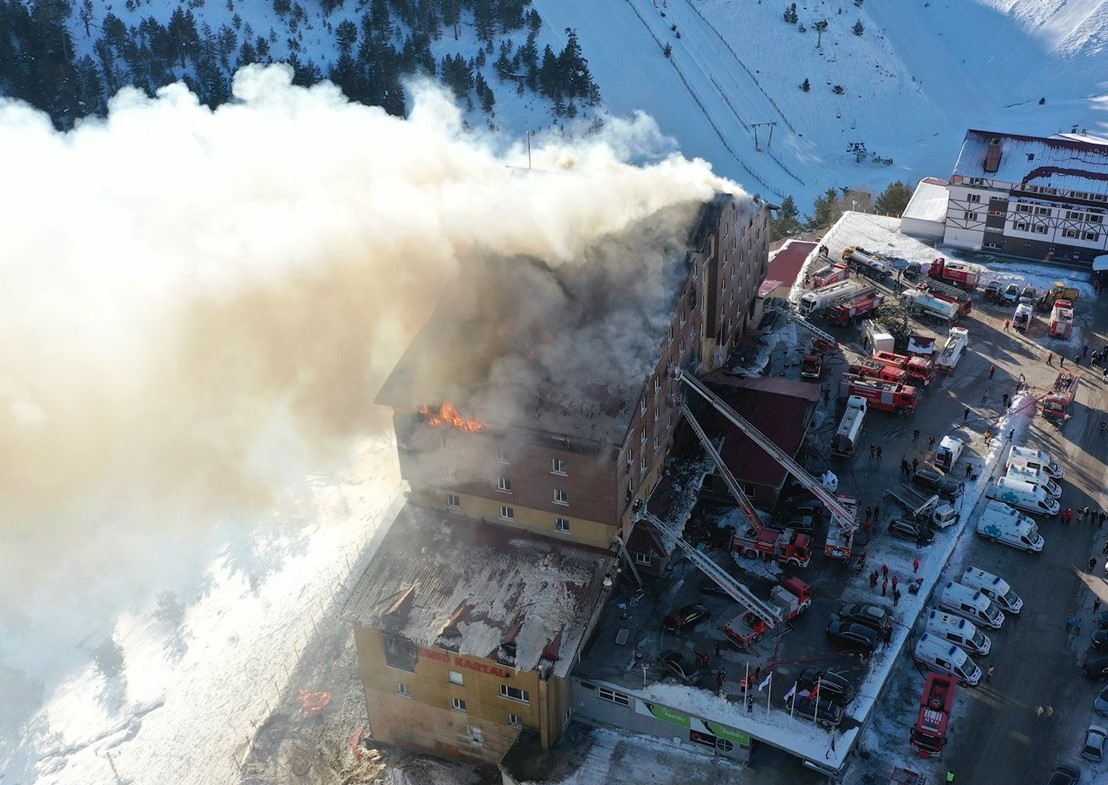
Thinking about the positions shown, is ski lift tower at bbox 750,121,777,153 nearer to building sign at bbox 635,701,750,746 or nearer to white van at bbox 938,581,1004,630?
white van at bbox 938,581,1004,630

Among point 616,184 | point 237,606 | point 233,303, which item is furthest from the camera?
point 237,606

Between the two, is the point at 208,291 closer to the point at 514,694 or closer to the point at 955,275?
the point at 514,694

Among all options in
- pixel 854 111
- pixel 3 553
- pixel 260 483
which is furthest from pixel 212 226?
pixel 854 111

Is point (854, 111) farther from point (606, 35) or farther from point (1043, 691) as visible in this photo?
point (1043, 691)

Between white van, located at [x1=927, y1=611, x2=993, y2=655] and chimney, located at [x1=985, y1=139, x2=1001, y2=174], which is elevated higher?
chimney, located at [x1=985, y1=139, x2=1001, y2=174]

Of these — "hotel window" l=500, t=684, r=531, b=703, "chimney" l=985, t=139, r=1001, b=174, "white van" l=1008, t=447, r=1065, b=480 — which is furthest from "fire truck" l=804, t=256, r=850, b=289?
"hotel window" l=500, t=684, r=531, b=703

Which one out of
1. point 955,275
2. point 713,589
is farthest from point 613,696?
point 955,275

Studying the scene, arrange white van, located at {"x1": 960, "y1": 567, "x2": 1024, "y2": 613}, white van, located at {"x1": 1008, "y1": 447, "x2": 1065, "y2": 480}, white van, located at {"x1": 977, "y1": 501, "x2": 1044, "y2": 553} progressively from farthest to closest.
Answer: white van, located at {"x1": 1008, "y1": 447, "x2": 1065, "y2": 480}
white van, located at {"x1": 977, "y1": 501, "x2": 1044, "y2": 553}
white van, located at {"x1": 960, "y1": 567, "x2": 1024, "y2": 613}
